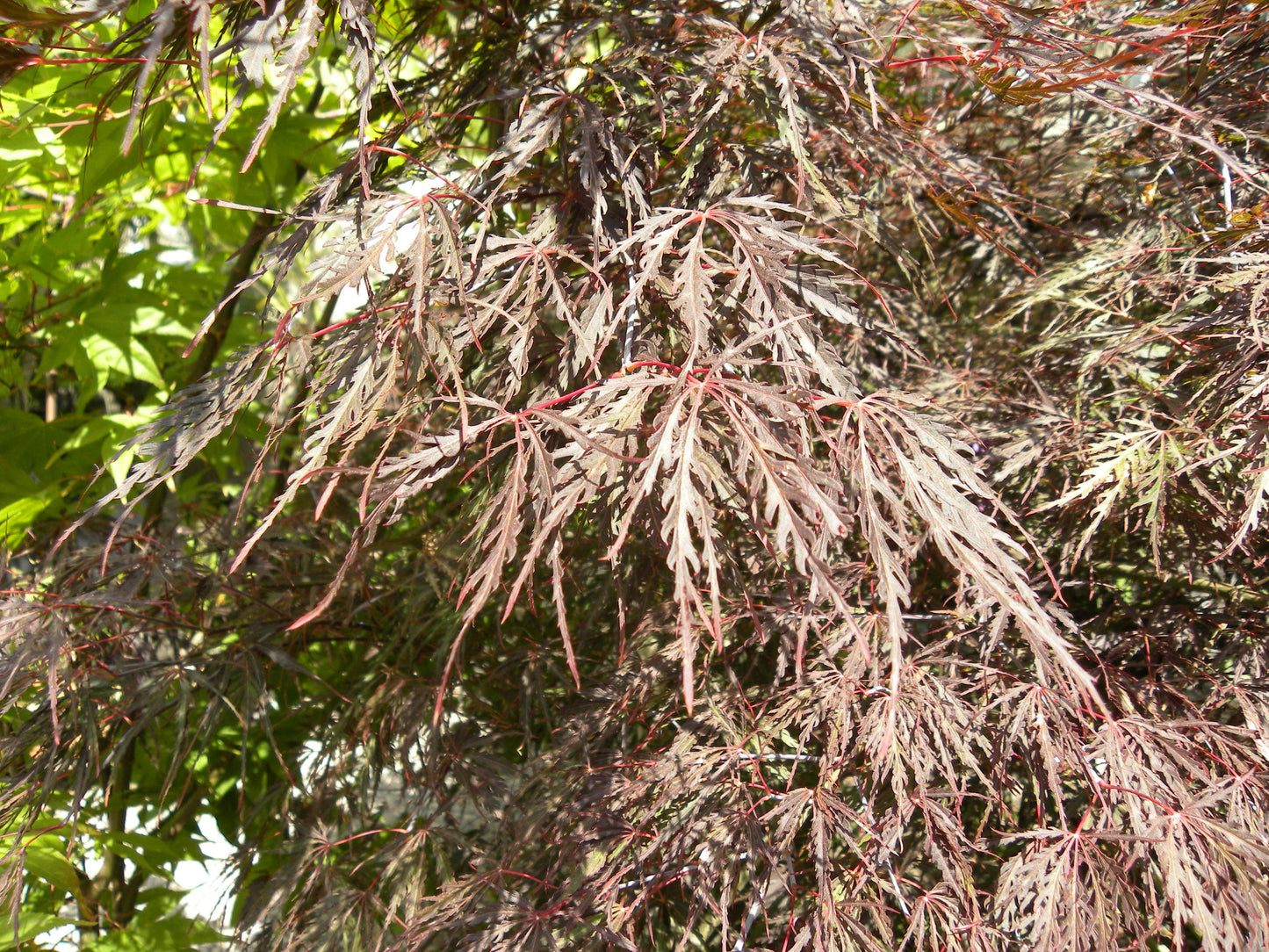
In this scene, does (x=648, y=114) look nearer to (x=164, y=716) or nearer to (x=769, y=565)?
(x=769, y=565)

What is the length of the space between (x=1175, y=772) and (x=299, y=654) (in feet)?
3.71

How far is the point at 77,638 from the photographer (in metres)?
1.06

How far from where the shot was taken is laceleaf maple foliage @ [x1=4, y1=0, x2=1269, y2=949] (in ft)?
2.25

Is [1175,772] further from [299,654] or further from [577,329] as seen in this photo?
[299,654]

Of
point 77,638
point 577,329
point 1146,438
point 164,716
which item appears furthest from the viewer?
point 164,716

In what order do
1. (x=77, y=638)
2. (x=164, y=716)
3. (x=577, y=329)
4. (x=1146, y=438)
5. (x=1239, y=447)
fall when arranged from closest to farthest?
(x=577, y=329)
(x=1239, y=447)
(x=1146, y=438)
(x=77, y=638)
(x=164, y=716)

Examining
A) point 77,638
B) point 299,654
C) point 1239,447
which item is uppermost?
point 1239,447

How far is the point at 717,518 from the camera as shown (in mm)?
834

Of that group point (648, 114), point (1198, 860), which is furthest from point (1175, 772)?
point (648, 114)

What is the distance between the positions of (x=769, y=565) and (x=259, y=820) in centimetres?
83

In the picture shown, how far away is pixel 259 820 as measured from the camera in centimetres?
123

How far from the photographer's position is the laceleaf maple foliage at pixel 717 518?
69cm

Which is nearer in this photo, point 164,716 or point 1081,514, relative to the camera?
point 1081,514

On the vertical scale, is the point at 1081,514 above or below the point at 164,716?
above
